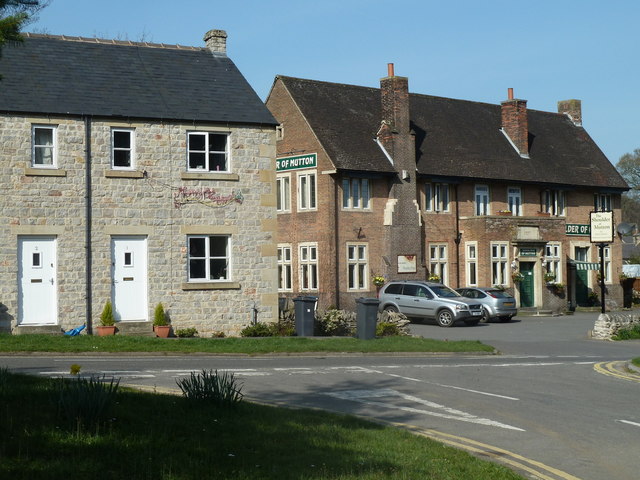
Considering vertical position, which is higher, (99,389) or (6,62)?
(6,62)

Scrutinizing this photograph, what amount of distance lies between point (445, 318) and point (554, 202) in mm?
16328

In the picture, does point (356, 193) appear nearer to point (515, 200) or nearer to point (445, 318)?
point (445, 318)

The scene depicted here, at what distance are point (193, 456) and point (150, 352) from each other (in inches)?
536

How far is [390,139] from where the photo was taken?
1656 inches

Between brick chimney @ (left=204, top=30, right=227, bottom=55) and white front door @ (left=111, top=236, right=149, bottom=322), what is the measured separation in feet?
26.5

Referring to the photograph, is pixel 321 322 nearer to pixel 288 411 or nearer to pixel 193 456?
pixel 288 411

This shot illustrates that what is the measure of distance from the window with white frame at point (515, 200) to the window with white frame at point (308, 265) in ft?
39.4

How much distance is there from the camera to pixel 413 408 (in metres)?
13.3

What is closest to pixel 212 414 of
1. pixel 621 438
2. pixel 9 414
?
pixel 9 414

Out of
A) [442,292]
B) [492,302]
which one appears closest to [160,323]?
[442,292]

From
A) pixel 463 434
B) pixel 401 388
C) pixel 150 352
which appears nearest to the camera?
pixel 463 434

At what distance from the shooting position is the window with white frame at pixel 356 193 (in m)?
40.7

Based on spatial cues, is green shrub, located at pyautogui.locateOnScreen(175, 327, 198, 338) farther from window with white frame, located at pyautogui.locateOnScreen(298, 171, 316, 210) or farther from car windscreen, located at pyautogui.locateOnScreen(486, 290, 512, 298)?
car windscreen, located at pyautogui.locateOnScreen(486, 290, 512, 298)

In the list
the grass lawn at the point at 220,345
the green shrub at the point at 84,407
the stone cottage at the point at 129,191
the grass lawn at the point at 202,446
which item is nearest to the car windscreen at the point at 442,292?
the stone cottage at the point at 129,191
